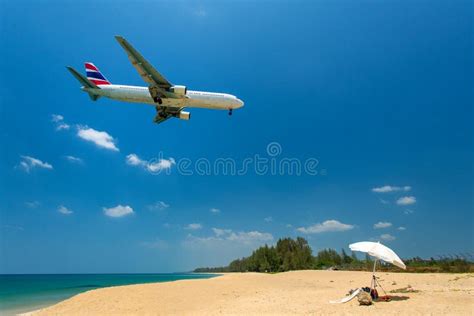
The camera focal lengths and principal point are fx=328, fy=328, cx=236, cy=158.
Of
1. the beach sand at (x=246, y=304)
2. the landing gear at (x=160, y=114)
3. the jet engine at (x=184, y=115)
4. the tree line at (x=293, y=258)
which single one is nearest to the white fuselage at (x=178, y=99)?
the landing gear at (x=160, y=114)

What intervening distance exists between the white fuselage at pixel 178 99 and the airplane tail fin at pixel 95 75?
350 cm

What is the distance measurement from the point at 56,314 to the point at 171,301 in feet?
24.2

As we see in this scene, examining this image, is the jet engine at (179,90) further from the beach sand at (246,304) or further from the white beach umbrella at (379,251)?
the white beach umbrella at (379,251)

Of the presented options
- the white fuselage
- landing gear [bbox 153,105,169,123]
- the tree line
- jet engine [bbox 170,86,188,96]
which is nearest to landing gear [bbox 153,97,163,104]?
the white fuselage

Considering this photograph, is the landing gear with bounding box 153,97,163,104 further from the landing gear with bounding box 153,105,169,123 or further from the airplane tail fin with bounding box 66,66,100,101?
the airplane tail fin with bounding box 66,66,100,101

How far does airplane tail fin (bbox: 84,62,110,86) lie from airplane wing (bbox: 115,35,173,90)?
26.4 feet

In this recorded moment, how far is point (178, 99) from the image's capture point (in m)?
33.0

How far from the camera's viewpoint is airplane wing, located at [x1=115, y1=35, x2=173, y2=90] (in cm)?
2763

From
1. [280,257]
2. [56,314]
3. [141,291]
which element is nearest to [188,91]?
[141,291]

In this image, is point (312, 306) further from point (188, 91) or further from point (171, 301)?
point (188, 91)

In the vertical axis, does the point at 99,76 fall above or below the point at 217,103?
above

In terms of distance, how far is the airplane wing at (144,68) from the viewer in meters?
27.6

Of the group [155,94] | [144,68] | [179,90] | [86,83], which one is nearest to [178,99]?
[179,90]

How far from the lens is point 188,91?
3403cm
